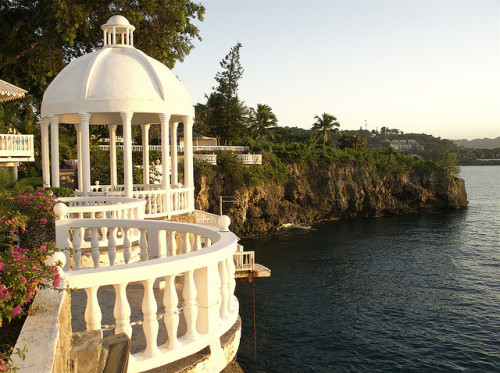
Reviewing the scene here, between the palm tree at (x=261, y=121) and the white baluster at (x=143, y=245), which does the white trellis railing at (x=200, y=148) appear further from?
the white baluster at (x=143, y=245)

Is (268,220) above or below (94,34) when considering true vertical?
below

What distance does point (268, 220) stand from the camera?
50.6 m

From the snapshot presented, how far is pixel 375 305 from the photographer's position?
80.6ft

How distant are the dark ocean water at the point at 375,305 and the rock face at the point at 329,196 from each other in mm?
5847

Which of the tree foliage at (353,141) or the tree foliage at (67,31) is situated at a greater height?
the tree foliage at (67,31)

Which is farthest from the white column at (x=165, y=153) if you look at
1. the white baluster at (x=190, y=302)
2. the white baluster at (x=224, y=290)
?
the white baluster at (x=190, y=302)

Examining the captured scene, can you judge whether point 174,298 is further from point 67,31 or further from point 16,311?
point 67,31

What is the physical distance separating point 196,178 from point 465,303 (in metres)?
26.4

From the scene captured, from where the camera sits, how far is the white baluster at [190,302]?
498 cm

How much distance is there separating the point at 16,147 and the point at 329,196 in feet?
133

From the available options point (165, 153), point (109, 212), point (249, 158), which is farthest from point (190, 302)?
point (249, 158)

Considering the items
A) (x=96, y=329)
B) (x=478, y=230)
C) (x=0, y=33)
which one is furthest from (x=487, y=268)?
(x=0, y=33)

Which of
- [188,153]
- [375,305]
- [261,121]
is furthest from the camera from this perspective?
[261,121]

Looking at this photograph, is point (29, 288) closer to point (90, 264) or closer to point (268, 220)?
point (90, 264)
